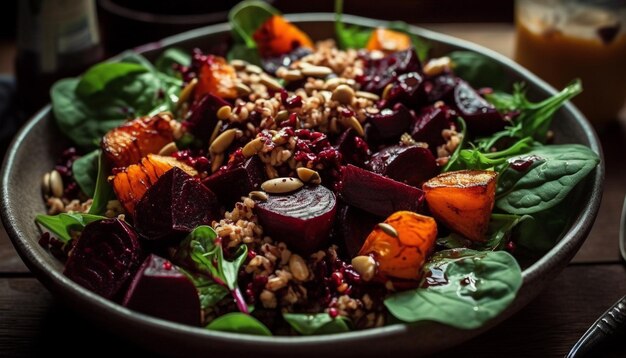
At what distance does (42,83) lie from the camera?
3.48 metres

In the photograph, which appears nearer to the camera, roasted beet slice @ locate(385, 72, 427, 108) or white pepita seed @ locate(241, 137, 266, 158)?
white pepita seed @ locate(241, 137, 266, 158)

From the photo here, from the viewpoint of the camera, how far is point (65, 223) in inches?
90.8

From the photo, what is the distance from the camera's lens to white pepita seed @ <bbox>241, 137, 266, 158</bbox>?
2320 millimetres

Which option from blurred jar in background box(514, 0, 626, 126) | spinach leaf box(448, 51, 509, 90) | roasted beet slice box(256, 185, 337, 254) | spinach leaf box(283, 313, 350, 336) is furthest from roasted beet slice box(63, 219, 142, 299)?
blurred jar in background box(514, 0, 626, 126)

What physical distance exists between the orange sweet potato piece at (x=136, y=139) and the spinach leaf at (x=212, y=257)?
53 cm

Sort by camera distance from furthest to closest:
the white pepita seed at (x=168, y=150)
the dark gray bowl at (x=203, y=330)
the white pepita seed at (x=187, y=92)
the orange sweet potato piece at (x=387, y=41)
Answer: the orange sweet potato piece at (x=387, y=41), the white pepita seed at (x=187, y=92), the white pepita seed at (x=168, y=150), the dark gray bowl at (x=203, y=330)

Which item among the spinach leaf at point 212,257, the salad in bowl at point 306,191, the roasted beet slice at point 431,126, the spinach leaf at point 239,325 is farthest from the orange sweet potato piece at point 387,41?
the spinach leaf at point 239,325

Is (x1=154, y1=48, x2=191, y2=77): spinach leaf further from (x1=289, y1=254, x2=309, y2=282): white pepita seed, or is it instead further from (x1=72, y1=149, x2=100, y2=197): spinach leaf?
(x1=289, y1=254, x2=309, y2=282): white pepita seed

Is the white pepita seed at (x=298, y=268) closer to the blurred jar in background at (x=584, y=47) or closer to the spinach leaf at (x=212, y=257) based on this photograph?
the spinach leaf at (x=212, y=257)

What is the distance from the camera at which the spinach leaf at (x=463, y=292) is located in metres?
1.87

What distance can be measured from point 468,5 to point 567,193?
2.91m

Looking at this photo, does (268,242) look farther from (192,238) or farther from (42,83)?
(42,83)

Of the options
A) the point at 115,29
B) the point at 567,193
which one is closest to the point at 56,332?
the point at 567,193

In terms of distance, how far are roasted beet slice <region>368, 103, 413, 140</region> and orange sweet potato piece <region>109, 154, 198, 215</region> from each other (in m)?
0.64
